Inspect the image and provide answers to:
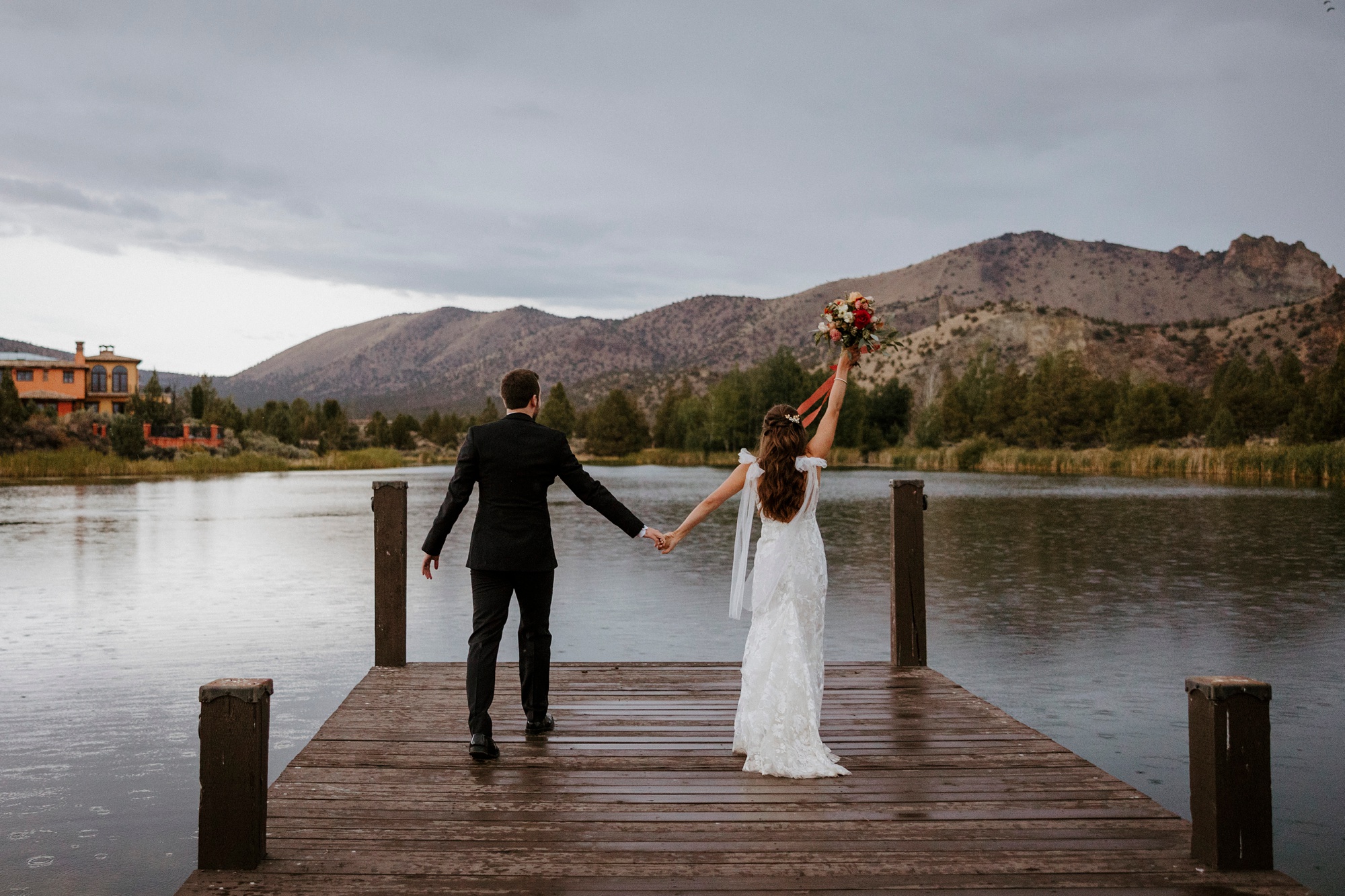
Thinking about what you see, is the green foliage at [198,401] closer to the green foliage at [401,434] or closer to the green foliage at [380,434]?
the green foliage at [380,434]

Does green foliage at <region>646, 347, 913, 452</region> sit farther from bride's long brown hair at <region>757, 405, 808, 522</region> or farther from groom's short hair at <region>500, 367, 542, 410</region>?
groom's short hair at <region>500, 367, 542, 410</region>

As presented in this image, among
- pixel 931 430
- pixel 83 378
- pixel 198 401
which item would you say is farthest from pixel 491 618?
pixel 83 378

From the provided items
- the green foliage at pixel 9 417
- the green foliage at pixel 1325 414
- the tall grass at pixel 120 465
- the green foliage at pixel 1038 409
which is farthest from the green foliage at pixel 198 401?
the green foliage at pixel 1325 414

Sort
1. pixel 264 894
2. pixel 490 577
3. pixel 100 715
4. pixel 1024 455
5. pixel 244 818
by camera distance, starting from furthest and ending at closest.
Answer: pixel 1024 455
pixel 100 715
pixel 490 577
pixel 244 818
pixel 264 894

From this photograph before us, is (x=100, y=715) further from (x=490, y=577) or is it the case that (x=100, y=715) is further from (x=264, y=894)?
(x=264, y=894)

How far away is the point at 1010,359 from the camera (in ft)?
389

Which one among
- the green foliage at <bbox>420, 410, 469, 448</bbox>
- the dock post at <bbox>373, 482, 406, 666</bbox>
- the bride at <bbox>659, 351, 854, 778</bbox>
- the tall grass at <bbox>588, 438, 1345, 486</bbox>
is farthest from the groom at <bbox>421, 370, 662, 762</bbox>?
the green foliage at <bbox>420, 410, 469, 448</bbox>

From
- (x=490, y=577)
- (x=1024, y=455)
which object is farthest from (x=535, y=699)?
(x=1024, y=455)

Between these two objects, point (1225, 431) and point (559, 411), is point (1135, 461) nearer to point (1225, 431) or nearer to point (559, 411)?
point (1225, 431)

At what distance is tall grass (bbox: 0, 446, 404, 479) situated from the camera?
54125 millimetres

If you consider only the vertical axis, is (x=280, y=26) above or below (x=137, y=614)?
above

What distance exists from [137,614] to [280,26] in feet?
77.6

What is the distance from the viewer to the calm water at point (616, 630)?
24.2 ft

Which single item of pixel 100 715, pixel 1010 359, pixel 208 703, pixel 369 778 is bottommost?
pixel 100 715
